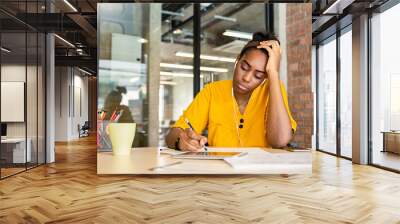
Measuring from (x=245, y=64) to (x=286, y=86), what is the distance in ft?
2.23

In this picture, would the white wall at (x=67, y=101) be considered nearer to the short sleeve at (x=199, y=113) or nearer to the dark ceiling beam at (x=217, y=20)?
the dark ceiling beam at (x=217, y=20)

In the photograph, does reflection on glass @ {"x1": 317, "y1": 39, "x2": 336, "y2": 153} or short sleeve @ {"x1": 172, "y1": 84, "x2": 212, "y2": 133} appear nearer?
short sleeve @ {"x1": 172, "y1": 84, "x2": 212, "y2": 133}

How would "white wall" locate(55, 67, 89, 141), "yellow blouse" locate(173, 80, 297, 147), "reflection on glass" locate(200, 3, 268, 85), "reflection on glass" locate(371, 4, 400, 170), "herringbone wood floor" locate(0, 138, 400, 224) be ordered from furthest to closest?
"white wall" locate(55, 67, 89, 141)
"reflection on glass" locate(371, 4, 400, 170)
"reflection on glass" locate(200, 3, 268, 85)
"yellow blouse" locate(173, 80, 297, 147)
"herringbone wood floor" locate(0, 138, 400, 224)

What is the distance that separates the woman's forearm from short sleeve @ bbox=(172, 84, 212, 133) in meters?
0.35

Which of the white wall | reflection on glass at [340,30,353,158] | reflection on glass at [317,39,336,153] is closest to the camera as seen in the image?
reflection on glass at [340,30,353,158]

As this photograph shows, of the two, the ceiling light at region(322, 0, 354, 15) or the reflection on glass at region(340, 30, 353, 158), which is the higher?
the ceiling light at region(322, 0, 354, 15)

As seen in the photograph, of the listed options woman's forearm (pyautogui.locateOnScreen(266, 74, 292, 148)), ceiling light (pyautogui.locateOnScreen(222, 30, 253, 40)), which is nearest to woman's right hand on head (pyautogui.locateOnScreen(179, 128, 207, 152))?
woman's forearm (pyautogui.locateOnScreen(266, 74, 292, 148))

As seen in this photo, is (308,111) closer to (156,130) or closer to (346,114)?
(156,130)

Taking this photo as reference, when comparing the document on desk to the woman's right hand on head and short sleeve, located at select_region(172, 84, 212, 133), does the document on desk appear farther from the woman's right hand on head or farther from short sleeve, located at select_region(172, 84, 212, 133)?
short sleeve, located at select_region(172, 84, 212, 133)

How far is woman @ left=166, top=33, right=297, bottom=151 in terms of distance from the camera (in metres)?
1.75

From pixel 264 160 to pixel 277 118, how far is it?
0.37 meters

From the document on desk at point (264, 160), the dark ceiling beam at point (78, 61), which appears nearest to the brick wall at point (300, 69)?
the document on desk at point (264, 160)

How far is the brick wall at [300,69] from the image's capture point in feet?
7.98

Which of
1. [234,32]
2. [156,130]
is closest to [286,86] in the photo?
[234,32]
